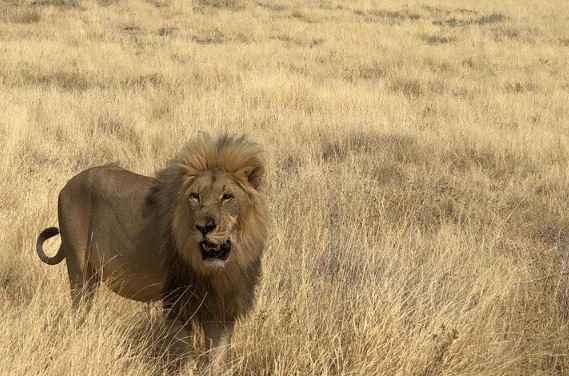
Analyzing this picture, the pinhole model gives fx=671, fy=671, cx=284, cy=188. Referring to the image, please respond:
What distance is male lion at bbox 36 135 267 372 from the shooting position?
2430 mm

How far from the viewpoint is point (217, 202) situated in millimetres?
2379

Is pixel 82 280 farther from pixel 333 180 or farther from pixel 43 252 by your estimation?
pixel 333 180

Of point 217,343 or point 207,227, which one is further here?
point 217,343

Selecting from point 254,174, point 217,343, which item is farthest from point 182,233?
point 217,343

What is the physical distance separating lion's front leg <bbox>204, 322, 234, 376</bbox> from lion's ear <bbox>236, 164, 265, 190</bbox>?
2.03 feet

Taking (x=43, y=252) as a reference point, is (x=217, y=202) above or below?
above

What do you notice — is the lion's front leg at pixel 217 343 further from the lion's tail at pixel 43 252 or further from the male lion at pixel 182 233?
the lion's tail at pixel 43 252

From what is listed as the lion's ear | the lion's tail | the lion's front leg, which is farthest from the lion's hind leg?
the lion's ear

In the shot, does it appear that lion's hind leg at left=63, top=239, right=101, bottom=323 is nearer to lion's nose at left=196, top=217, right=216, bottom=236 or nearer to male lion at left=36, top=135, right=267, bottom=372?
male lion at left=36, top=135, right=267, bottom=372

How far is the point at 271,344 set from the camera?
9.66 feet

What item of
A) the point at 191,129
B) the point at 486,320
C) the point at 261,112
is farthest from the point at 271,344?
the point at 261,112

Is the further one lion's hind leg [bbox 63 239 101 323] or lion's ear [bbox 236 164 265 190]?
lion's hind leg [bbox 63 239 101 323]

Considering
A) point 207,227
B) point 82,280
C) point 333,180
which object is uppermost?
point 207,227

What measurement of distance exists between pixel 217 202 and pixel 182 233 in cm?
21
